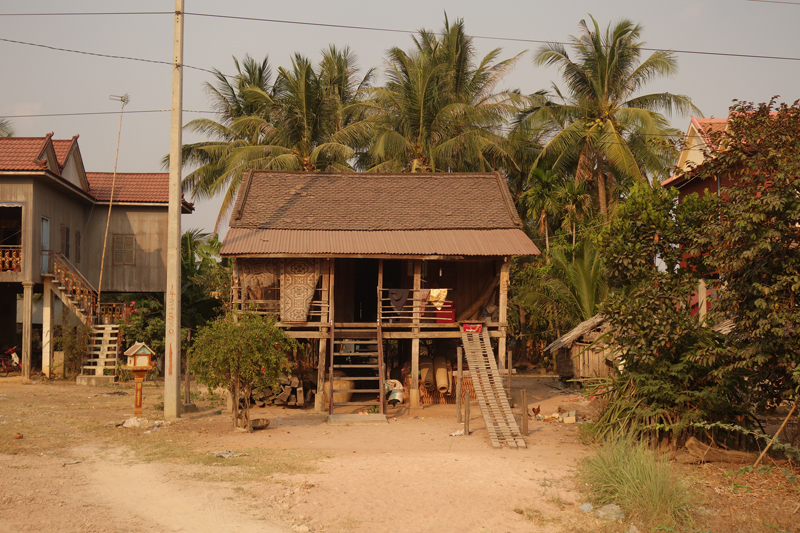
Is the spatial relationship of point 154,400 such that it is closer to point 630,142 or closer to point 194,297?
point 194,297

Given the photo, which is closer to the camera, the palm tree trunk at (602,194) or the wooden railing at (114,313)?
the wooden railing at (114,313)

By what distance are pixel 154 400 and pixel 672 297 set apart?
12899 mm

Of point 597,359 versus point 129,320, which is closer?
point 597,359

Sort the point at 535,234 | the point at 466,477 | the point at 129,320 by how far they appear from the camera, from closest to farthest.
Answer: the point at 466,477, the point at 129,320, the point at 535,234

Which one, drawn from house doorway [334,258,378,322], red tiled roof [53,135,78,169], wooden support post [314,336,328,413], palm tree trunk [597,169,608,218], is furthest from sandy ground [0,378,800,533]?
palm tree trunk [597,169,608,218]

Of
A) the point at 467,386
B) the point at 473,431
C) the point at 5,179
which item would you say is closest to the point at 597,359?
the point at 467,386

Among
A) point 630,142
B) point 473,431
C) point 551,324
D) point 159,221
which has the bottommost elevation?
point 473,431

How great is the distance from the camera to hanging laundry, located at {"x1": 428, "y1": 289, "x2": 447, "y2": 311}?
57.3ft

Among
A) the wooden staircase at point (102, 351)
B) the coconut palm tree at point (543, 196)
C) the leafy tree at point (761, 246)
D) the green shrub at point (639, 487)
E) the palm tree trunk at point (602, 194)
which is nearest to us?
the green shrub at point (639, 487)

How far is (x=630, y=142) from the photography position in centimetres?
2856

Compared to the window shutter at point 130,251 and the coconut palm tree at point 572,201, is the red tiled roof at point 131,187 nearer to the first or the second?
the window shutter at point 130,251

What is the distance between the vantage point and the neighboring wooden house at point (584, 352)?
20.1 metres

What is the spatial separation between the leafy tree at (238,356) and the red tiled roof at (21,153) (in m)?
10.9

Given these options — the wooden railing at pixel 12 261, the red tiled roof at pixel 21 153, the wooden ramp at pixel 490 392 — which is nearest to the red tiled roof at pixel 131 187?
the red tiled roof at pixel 21 153
